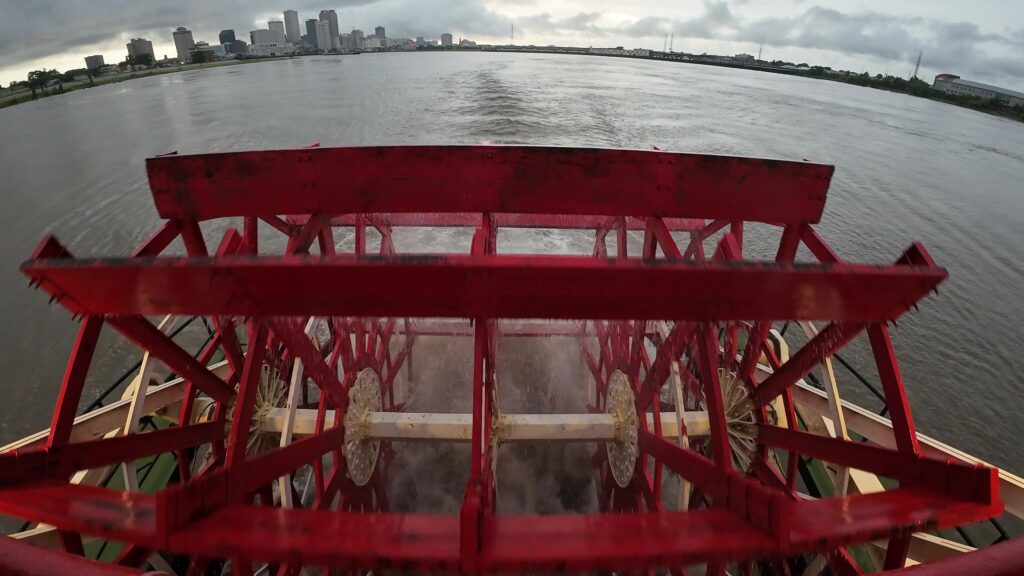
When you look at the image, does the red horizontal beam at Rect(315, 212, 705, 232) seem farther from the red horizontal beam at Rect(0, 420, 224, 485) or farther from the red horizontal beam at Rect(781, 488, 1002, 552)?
the red horizontal beam at Rect(781, 488, 1002, 552)

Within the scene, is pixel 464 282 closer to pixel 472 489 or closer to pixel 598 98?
pixel 472 489

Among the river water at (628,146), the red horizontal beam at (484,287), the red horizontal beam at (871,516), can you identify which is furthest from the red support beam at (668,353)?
the river water at (628,146)

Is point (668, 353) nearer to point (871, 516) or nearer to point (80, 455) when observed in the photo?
point (871, 516)

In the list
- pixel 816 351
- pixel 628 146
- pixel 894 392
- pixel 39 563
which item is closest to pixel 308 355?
pixel 39 563

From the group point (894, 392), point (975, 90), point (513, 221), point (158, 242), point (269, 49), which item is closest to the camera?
point (894, 392)

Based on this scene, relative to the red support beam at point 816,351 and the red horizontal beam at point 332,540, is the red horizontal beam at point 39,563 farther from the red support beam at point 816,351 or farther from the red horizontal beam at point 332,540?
the red support beam at point 816,351

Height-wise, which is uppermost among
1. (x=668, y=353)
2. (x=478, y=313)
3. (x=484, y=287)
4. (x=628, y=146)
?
(x=484, y=287)
